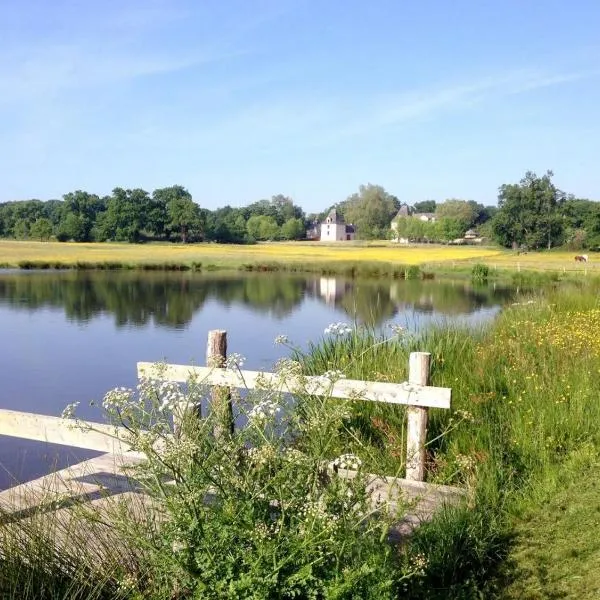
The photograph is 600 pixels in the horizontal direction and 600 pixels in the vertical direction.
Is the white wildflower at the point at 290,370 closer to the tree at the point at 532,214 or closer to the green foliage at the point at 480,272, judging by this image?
the green foliage at the point at 480,272

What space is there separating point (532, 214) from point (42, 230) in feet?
210

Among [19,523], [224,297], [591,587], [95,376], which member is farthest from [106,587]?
[224,297]

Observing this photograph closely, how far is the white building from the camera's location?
116m

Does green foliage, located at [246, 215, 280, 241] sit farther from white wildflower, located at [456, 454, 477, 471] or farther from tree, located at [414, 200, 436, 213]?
white wildflower, located at [456, 454, 477, 471]

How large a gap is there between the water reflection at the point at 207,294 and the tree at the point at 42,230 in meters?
50.1

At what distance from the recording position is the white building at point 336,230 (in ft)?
381

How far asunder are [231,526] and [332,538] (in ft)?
1.41

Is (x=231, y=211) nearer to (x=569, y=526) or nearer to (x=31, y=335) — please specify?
(x=31, y=335)

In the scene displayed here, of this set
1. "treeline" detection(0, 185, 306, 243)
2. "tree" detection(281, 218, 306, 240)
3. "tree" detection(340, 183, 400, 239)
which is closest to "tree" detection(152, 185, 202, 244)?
"treeline" detection(0, 185, 306, 243)

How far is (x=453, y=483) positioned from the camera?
202 inches

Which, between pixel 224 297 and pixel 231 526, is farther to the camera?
pixel 224 297

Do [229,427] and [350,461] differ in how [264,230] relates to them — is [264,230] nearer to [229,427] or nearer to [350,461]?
[229,427]

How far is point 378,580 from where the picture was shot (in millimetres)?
2762

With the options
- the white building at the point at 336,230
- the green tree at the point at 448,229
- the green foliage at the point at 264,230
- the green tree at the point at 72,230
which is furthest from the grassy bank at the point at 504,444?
the white building at the point at 336,230
